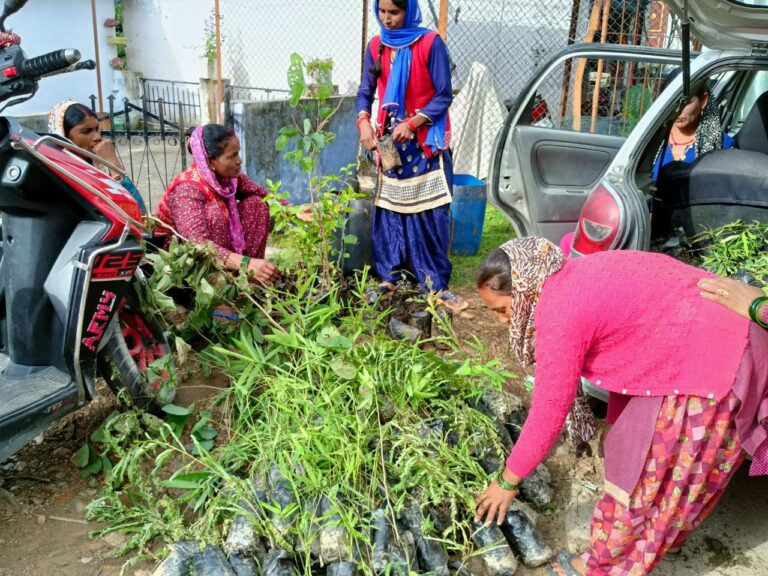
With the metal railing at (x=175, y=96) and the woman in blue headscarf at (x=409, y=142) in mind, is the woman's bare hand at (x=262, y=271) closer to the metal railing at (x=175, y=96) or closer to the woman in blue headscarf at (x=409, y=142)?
the woman in blue headscarf at (x=409, y=142)

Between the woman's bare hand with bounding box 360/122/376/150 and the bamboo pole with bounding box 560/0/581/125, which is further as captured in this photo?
the bamboo pole with bounding box 560/0/581/125

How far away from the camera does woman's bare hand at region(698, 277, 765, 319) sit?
6.89 ft

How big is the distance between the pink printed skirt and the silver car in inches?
41.1

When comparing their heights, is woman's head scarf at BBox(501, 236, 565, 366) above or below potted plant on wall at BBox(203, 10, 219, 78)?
below

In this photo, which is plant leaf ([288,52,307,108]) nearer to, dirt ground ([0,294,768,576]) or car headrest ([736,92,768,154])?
dirt ground ([0,294,768,576])

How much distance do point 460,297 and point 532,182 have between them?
1166 millimetres

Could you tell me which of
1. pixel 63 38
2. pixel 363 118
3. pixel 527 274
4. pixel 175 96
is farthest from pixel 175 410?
pixel 63 38

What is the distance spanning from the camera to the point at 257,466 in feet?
8.66

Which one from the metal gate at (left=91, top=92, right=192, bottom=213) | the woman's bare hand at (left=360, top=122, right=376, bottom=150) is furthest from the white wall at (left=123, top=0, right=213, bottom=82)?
the woman's bare hand at (left=360, top=122, right=376, bottom=150)

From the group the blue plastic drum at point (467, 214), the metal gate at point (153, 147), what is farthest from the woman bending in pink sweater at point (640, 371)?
the metal gate at point (153, 147)

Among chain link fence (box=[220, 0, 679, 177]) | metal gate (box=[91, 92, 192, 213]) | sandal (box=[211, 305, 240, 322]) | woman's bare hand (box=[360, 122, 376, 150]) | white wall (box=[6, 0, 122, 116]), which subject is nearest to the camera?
sandal (box=[211, 305, 240, 322])

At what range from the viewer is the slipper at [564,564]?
2467 millimetres

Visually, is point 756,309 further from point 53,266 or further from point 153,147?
point 153,147

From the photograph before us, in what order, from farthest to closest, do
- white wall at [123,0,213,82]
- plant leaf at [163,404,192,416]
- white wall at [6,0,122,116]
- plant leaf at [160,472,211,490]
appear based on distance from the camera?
white wall at [123,0,213,82]
white wall at [6,0,122,116]
plant leaf at [163,404,192,416]
plant leaf at [160,472,211,490]
